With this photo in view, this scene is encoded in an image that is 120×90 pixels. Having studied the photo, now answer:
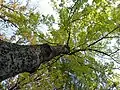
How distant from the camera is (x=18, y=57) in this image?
2.87m

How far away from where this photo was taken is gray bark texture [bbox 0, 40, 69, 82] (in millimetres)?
2631

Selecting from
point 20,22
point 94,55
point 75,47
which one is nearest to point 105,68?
point 94,55

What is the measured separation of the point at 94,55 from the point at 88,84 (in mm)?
821

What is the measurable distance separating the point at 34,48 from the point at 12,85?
705 cm

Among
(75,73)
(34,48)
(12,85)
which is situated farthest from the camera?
(12,85)

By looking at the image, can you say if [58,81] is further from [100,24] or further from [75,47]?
[100,24]

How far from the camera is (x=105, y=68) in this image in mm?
5309

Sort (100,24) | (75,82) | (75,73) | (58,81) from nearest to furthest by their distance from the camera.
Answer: (100,24) < (75,73) < (75,82) < (58,81)

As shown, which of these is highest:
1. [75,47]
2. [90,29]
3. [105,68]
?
[90,29]

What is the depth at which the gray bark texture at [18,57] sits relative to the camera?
8.63 feet

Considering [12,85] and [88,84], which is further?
[12,85]

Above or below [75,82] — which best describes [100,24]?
above

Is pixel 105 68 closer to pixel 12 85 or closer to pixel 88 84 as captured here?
pixel 88 84

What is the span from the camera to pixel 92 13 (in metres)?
4.73
